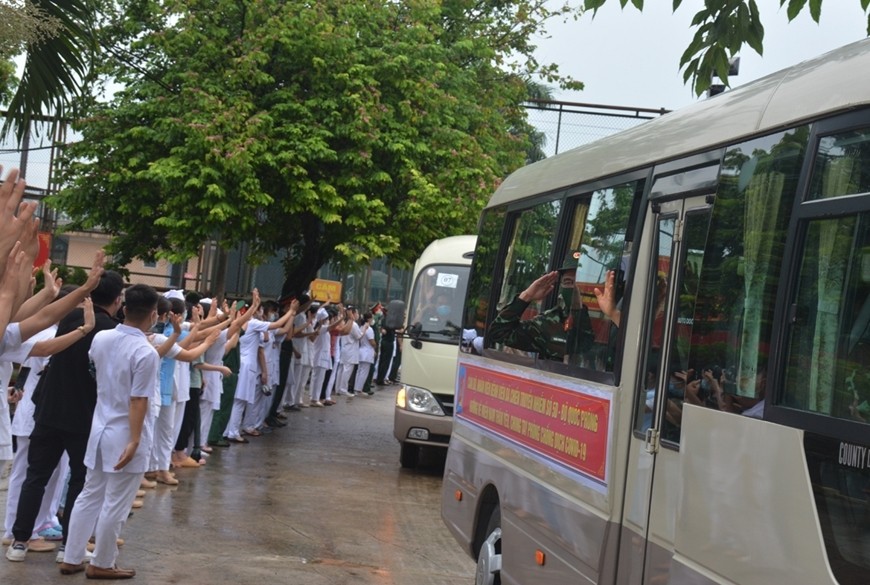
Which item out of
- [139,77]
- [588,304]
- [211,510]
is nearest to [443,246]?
[211,510]

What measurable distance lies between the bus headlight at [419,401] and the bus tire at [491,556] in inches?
272

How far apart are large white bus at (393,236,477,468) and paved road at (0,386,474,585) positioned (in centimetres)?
60

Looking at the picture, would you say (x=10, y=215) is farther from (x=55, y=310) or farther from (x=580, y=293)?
(x=580, y=293)

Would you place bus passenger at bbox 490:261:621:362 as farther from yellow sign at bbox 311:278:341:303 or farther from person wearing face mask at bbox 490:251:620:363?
yellow sign at bbox 311:278:341:303

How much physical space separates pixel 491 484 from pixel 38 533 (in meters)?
3.59

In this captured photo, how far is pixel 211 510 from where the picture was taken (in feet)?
37.7

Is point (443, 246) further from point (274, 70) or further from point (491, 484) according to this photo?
point (491, 484)

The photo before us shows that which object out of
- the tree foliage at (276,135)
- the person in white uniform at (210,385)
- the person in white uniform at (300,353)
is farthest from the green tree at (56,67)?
the person in white uniform at (300,353)

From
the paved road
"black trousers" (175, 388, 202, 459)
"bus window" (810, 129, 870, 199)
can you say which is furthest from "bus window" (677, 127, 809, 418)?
"black trousers" (175, 388, 202, 459)

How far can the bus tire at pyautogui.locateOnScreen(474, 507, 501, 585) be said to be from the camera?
768cm

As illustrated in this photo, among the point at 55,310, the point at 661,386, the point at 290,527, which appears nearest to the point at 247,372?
the point at 290,527

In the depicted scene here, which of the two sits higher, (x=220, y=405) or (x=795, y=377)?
(x=795, y=377)

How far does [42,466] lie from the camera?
335 inches

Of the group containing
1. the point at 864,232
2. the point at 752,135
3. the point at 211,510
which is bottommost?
the point at 211,510
